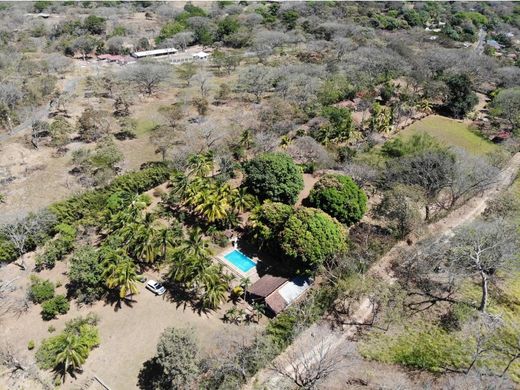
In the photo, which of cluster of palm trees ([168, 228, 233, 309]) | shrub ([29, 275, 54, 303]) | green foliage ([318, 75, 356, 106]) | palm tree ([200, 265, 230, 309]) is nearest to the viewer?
palm tree ([200, 265, 230, 309])

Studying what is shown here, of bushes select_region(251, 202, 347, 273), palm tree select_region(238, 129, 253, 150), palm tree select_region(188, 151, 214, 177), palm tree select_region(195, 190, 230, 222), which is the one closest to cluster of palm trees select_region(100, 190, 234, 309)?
palm tree select_region(195, 190, 230, 222)

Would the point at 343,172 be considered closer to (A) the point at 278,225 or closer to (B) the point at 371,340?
(A) the point at 278,225

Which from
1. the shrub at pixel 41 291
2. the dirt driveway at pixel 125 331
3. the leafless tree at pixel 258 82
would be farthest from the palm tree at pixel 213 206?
the leafless tree at pixel 258 82

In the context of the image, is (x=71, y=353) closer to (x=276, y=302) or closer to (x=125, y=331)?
(x=125, y=331)

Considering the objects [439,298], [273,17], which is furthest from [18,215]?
[273,17]

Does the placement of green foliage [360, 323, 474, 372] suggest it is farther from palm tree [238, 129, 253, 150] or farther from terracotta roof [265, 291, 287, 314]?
palm tree [238, 129, 253, 150]

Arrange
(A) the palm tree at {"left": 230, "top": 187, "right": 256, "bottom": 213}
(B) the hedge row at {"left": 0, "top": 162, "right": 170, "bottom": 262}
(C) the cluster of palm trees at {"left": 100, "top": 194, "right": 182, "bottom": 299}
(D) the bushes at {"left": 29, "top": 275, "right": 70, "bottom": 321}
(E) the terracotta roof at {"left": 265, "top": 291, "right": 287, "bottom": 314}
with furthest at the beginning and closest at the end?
(A) the palm tree at {"left": 230, "top": 187, "right": 256, "bottom": 213}
(B) the hedge row at {"left": 0, "top": 162, "right": 170, "bottom": 262}
(E) the terracotta roof at {"left": 265, "top": 291, "right": 287, "bottom": 314}
(C) the cluster of palm trees at {"left": 100, "top": 194, "right": 182, "bottom": 299}
(D) the bushes at {"left": 29, "top": 275, "right": 70, "bottom": 321}

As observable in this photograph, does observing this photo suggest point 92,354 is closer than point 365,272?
Yes
